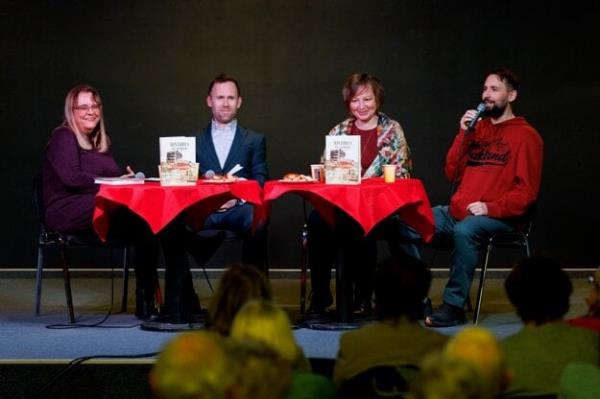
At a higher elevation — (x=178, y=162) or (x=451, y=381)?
(x=178, y=162)

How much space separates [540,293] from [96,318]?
3.36 meters

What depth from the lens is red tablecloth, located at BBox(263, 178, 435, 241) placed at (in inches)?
189

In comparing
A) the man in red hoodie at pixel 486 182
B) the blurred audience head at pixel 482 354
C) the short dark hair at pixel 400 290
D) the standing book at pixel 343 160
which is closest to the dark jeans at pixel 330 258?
the man in red hoodie at pixel 486 182

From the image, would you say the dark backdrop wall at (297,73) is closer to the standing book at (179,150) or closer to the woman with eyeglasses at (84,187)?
the woman with eyeglasses at (84,187)

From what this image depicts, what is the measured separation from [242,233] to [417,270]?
262cm

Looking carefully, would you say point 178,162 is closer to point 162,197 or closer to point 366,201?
point 162,197

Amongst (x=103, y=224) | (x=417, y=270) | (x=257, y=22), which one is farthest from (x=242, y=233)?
(x=417, y=270)

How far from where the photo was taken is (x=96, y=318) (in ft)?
18.5

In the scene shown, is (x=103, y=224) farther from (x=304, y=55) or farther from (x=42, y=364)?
(x=304, y=55)

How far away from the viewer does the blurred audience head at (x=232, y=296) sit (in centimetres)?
274

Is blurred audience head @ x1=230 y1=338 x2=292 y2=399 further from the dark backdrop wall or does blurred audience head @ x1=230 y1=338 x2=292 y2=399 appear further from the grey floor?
the dark backdrop wall

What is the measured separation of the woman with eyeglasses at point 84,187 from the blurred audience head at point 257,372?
347cm

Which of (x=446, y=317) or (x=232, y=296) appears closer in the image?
(x=232, y=296)

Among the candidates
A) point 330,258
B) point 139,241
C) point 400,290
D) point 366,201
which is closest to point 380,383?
point 400,290
